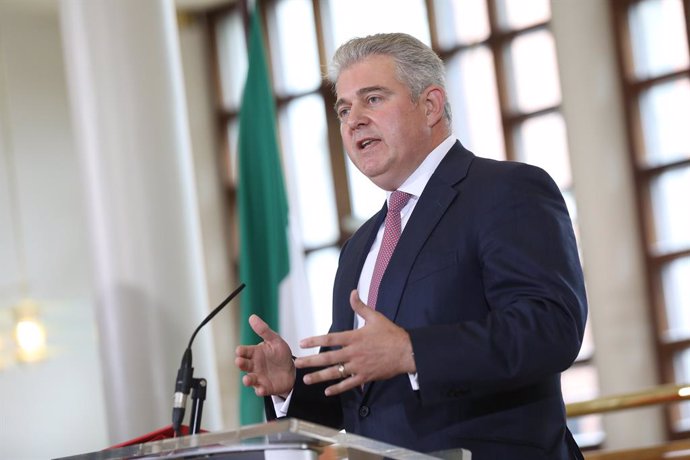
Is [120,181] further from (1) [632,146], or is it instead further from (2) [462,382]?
(1) [632,146]

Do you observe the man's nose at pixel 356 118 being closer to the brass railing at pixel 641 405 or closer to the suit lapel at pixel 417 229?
the suit lapel at pixel 417 229

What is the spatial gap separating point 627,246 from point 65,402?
5150 mm

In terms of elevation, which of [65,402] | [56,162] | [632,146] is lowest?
[65,402]

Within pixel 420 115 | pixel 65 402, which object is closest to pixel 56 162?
pixel 65 402

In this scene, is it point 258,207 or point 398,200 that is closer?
point 398,200

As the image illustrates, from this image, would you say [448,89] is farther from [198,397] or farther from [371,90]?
[198,397]

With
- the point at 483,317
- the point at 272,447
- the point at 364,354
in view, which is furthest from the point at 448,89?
the point at 272,447

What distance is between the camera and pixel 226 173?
36.4 feet

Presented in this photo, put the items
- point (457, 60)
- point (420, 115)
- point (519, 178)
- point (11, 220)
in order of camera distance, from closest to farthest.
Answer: point (519, 178) < point (420, 115) < point (457, 60) < point (11, 220)

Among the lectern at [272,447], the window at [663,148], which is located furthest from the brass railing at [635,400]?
the window at [663,148]

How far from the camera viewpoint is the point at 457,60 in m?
9.55

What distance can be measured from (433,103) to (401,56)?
15 centimetres

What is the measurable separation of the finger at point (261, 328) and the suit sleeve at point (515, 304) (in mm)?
382

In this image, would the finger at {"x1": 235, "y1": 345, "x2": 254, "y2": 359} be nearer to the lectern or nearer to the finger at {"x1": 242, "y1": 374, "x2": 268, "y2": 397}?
the finger at {"x1": 242, "y1": 374, "x2": 268, "y2": 397}
